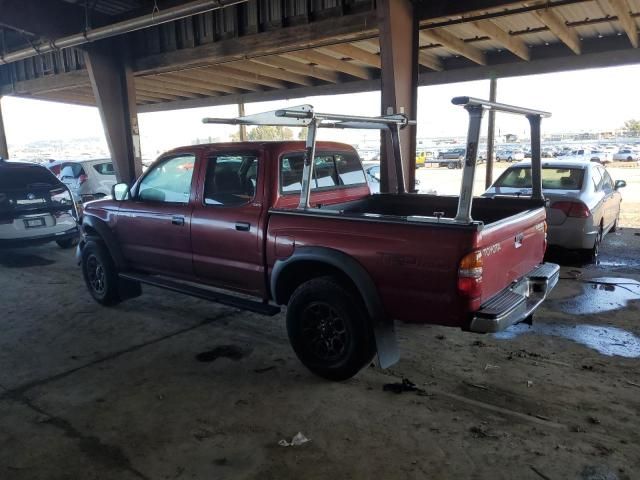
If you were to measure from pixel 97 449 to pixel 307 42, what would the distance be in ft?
24.2

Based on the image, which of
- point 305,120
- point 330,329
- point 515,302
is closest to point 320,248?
point 330,329

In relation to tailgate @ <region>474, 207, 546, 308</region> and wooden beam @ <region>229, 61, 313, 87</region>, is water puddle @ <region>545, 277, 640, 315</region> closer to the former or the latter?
tailgate @ <region>474, 207, 546, 308</region>

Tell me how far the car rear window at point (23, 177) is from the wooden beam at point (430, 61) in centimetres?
839

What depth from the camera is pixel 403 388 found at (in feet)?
11.8

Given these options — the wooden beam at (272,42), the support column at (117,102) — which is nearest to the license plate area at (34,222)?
the support column at (117,102)

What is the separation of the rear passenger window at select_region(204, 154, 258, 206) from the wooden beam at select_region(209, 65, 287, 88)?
9.14 metres

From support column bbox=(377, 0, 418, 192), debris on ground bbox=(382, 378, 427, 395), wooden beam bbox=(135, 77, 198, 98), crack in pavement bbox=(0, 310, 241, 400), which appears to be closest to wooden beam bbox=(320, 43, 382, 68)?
support column bbox=(377, 0, 418, 192)

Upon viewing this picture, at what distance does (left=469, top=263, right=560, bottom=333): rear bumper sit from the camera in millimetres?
3061

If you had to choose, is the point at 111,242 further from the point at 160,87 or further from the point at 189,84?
the point at 160,87

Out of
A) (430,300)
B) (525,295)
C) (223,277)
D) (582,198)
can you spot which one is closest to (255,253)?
(223,277)

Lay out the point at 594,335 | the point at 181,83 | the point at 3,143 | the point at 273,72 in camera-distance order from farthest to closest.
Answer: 1. the point at 3,143
2. the point at 181,83
3. the point at 273,72
4. the point at 594,335

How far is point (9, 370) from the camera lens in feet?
13.3

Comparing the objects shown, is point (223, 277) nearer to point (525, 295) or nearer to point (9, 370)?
point (9, 370)

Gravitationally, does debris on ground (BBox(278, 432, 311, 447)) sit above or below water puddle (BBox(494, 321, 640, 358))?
above
